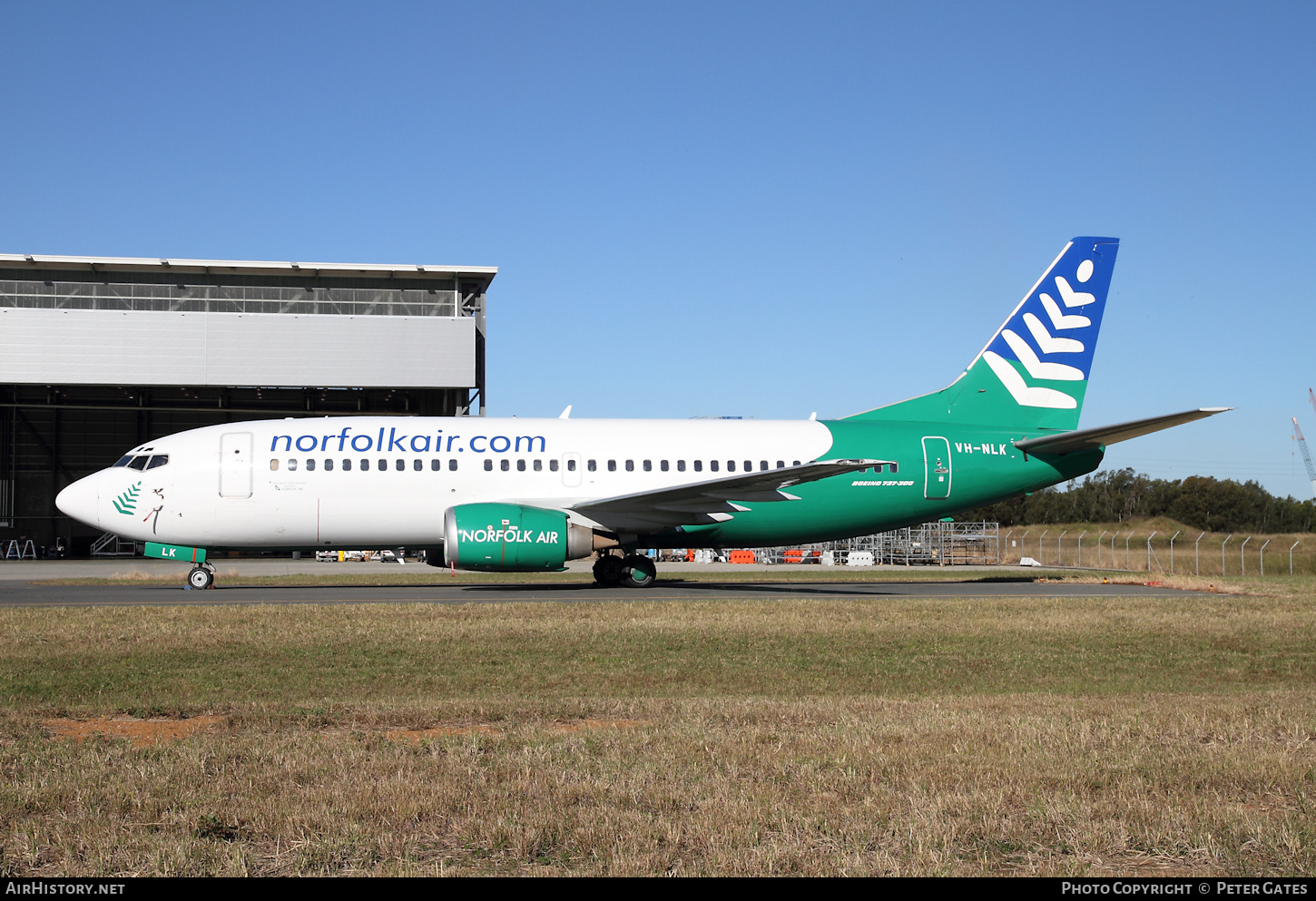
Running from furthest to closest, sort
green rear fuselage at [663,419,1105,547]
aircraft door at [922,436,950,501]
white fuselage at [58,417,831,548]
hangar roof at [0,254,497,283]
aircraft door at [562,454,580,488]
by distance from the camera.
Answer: hangar roof at [0,254,497,283] → aircraft door at [922,436,950,501] → green rear fuselage at [663,419,1105,547] → aircraft door at [562,454,580,488] → white fuselage at [58,417,831,548]

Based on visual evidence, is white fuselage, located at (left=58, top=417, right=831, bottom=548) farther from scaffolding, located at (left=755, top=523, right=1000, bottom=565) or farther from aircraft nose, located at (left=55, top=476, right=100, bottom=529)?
scaffolding, located at (left=755, top=523, right=1000, bottom=565)

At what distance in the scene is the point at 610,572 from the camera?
944 inches

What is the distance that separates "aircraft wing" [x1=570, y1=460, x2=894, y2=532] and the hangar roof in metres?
30.6

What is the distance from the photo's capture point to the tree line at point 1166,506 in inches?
2633

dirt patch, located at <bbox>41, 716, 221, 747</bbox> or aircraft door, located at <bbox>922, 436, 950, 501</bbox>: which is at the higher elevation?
aircraft door, located at <bbox>922, 436, 950, 501</bbox>

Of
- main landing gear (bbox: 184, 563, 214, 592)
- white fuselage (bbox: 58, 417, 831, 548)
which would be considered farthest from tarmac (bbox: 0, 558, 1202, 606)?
white fuselage (bbox: 58, 417, 831, 548)

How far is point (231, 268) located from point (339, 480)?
32.0 meters

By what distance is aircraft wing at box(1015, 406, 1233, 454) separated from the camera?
21.3 meters

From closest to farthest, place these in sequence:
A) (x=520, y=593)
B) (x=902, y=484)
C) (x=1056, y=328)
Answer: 1. (x=520, y=593)
2. (x=902, y=484)
3. (x=1056, y=328)

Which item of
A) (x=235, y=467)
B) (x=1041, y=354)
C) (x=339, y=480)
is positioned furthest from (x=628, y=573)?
(x=1041, y=354)

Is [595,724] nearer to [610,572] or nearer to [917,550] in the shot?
[610,572]

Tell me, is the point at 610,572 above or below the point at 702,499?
below

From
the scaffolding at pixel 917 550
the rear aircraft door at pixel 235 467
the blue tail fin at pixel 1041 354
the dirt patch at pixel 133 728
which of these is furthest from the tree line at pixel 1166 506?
the dirt patch at pixel 133 728

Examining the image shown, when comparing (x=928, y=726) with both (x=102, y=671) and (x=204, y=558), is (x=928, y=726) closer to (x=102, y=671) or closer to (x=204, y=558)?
(x=102, y=671)
